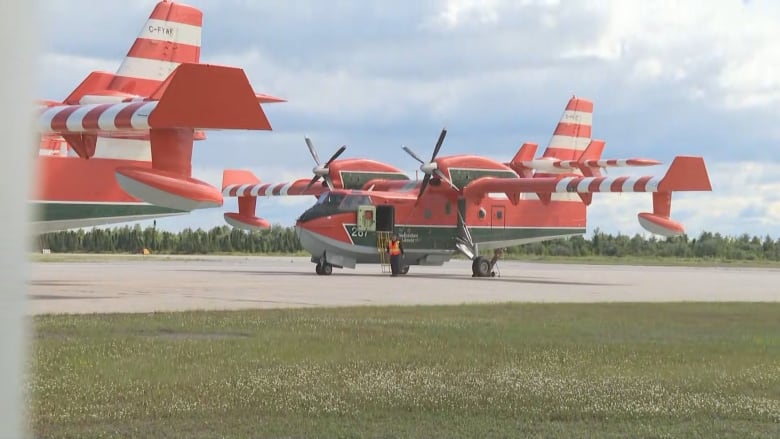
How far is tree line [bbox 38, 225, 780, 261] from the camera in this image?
64688 mm

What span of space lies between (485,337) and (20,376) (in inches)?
472

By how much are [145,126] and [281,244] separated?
5122cm

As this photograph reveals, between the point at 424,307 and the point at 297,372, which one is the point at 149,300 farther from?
the point at 297,372

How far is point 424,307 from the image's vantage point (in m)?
17.8

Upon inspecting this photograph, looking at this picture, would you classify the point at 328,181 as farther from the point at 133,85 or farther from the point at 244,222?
the point at 133,85

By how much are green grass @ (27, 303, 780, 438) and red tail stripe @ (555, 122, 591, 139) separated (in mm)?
28780

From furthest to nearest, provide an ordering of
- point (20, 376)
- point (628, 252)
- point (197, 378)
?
point (628, 252) < point (197, 378) < point (20, 376)

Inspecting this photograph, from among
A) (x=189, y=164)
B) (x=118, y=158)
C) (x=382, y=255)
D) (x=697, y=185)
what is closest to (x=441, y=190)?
(x=382, y=255)

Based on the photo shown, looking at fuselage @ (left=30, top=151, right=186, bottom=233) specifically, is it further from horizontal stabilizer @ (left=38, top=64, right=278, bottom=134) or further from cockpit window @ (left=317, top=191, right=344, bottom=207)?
cockpit window @ (left=317, top=191, right=344, bottom=207)

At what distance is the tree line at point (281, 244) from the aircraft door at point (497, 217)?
25556 millimetres

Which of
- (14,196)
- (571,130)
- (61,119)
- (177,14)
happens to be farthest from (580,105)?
(14,196)

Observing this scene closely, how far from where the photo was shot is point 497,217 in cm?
3675

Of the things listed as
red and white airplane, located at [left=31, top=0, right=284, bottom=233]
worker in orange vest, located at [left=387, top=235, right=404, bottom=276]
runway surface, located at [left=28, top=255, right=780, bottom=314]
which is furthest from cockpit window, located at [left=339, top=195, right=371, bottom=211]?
red and white airplane, located at [left=31, top=0, right=284, bottom=233]

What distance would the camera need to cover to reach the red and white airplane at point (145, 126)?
14.9 metres
